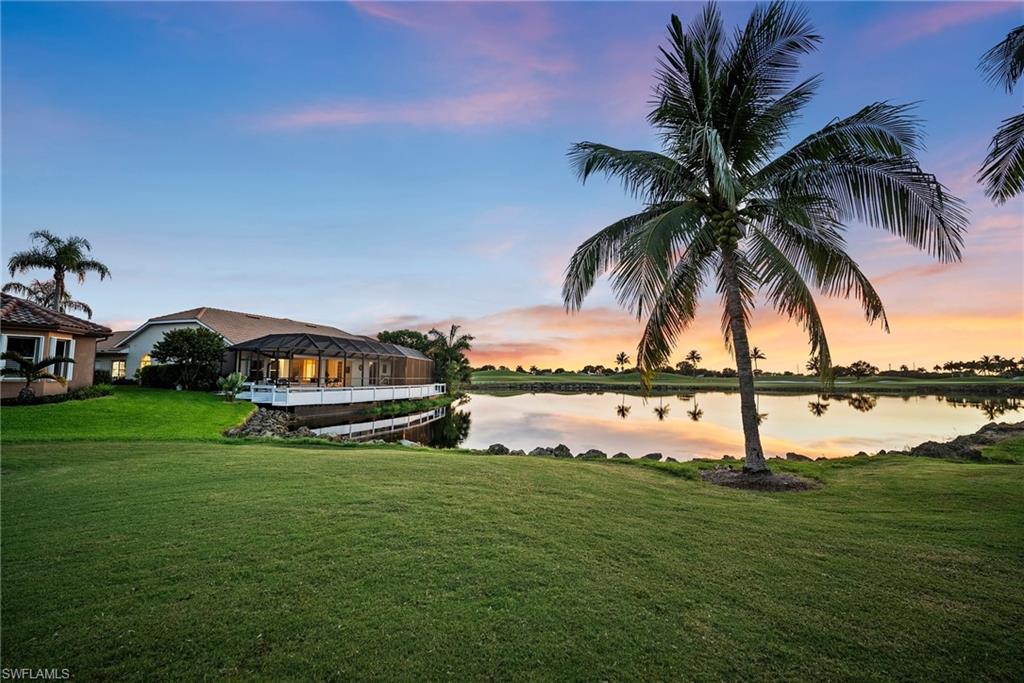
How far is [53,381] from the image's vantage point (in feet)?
47.7

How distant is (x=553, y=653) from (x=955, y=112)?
45.2 ft

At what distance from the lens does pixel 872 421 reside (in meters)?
22.0

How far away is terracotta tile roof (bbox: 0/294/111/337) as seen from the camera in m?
14.1

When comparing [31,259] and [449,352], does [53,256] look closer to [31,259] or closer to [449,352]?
[31,259]

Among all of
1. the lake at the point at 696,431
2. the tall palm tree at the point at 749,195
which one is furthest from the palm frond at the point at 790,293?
the lake at the point at 696,431

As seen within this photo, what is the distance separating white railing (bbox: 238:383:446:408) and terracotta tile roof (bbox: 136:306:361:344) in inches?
250

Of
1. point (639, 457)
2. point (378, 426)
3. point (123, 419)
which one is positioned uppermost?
point (123, 419)

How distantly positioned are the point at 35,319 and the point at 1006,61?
2498cm

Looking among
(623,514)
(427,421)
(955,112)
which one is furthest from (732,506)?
(427,421)

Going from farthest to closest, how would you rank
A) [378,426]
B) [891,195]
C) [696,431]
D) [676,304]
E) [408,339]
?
[408,339] → [378,426] → [696,431] → [676,304] → [891,195]

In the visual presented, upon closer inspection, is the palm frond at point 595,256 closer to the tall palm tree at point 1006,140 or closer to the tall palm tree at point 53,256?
the tall palm tree at point 1006,140

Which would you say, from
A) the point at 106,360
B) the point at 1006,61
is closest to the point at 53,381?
the point at 106,360

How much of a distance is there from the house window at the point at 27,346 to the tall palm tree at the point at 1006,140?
80.3 feet

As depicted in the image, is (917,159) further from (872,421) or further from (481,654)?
(872,421)
